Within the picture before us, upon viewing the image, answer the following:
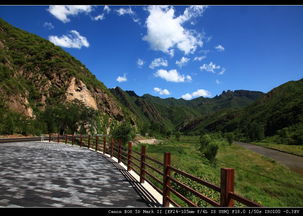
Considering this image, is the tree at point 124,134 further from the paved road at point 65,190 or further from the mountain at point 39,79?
the paved road at point 65,190

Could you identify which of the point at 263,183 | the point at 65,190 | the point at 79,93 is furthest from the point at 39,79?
the point at 65,190

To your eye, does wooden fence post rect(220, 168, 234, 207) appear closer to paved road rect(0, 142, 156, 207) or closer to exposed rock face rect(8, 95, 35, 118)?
paved road rect(0, 142, 156, 207)

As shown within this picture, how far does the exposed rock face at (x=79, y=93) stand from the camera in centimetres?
7012

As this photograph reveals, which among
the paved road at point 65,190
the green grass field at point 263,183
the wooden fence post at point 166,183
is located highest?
the wooden fence post at point 166,183

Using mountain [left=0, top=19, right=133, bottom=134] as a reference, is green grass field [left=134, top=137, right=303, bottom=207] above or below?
below

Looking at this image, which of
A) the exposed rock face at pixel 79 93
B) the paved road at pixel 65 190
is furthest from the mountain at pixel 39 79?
the paved road at pixel 65 190

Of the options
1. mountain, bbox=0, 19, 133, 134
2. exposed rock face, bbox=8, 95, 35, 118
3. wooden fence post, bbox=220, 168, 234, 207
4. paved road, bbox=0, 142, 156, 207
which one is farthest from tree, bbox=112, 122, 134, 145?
wooden fence post, bbox=220, 168, 234, 207

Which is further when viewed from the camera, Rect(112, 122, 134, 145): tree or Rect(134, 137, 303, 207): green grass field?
Result: Rect(112, 122, 134, 145): tree

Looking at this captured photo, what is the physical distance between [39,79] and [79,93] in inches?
404

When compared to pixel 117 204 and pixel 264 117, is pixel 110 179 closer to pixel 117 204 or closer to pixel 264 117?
pixel 117 204

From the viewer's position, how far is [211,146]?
47.0 m

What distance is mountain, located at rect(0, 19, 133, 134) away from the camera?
5632 centimetres

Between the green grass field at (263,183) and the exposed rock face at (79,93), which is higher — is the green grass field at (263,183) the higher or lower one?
the lower one

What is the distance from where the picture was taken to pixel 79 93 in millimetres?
72688
